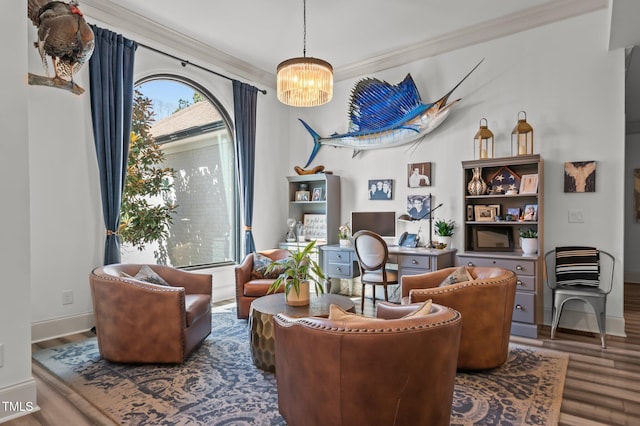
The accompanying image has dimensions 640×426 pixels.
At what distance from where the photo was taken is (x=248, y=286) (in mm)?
3977

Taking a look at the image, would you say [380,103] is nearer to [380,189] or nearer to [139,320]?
[380,189]

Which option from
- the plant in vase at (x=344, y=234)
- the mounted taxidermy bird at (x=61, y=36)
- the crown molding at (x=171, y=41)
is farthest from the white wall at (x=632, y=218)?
the mounted taxidermy bird at (x=61, y=36)

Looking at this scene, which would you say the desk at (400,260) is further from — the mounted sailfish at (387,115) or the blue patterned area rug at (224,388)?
the mounted sailfish at (387,115)

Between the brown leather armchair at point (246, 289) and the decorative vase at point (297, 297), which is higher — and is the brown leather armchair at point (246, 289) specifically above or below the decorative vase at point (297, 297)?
below

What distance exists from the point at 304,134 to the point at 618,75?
4002mm

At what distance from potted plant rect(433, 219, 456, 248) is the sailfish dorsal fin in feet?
4.86

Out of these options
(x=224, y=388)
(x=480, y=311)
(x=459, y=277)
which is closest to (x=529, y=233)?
(x=459, y=277)

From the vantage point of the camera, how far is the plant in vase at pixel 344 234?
5110mm

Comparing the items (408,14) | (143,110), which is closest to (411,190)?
(408,14)

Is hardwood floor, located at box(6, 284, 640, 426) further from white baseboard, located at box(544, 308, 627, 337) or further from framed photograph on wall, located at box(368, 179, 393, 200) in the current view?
framed photograph on wall, located at box(368, 179, 393, 200)

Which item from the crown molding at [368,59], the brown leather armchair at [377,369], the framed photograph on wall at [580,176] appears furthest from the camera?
the crown molding at [368,59]

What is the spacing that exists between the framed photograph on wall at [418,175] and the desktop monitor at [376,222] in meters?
0.50

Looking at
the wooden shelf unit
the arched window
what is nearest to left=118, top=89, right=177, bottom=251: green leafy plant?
the arched window

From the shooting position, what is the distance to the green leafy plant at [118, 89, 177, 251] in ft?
13.7
